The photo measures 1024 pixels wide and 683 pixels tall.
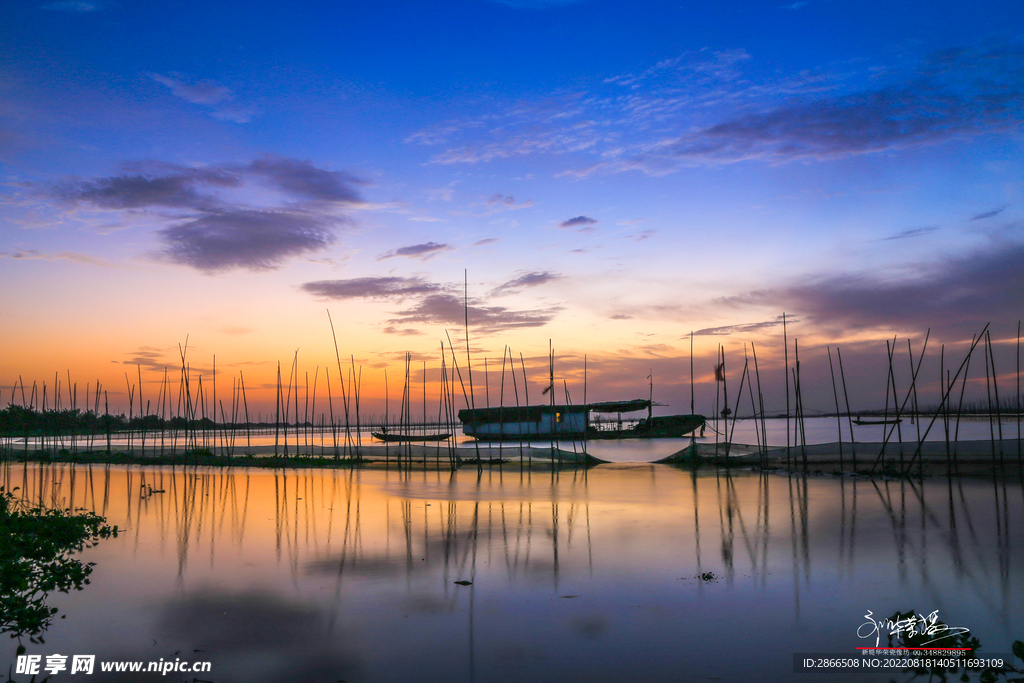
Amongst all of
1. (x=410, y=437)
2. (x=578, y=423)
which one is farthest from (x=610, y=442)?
(x=410, y=437)

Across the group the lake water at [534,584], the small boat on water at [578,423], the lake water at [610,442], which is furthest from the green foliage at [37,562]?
the small boat on water at [578,423]

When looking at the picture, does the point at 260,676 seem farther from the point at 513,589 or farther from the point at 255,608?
the point at 513,589

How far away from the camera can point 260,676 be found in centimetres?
385

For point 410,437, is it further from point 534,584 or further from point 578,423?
point 534,584

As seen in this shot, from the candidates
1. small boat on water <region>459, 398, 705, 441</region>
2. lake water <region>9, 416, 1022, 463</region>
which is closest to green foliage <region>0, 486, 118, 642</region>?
lake water <region>9, 416, 1022, 463</region>

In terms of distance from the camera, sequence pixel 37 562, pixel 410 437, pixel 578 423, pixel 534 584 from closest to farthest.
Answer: pixel 534 584, pixel 37 562, pixel 410 437, pixel 578 423

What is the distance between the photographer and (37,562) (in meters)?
6.41

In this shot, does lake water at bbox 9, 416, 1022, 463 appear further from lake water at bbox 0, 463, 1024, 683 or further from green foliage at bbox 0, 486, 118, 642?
green foliage at bbox 0, 486, 118, 642

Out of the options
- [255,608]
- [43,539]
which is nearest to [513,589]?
[255,608]

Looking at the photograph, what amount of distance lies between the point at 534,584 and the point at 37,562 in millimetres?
5313

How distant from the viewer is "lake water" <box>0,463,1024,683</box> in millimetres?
4203

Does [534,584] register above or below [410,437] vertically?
above

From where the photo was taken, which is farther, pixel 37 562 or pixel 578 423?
pixel 578 423

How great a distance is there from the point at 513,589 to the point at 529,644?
1.39 meters
